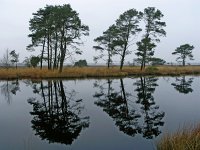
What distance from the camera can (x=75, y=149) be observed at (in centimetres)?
855

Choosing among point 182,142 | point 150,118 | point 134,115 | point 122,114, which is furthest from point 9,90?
point 182,142

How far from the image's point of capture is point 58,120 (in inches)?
498

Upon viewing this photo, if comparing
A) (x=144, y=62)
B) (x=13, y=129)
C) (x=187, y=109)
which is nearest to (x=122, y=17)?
(x=144, y=62)

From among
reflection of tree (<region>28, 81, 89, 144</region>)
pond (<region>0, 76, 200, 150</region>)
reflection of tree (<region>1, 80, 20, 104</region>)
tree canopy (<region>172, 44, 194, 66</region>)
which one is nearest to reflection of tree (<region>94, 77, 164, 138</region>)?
pond (<region>0, 76, 200, 150</region>)

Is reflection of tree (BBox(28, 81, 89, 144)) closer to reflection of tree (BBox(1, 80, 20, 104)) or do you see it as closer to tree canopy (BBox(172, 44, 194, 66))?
reflection of tree (BBox(1, 80, 20, 104))

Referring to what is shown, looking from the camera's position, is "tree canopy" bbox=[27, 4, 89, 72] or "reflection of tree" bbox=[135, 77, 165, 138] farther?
"tree canopy" bbox=[27, 4, 89, 72]

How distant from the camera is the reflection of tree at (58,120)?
1015 centimetres

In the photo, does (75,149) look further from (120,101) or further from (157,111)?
(120,101)

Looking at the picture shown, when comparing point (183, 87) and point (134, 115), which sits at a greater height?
point (183, 87)

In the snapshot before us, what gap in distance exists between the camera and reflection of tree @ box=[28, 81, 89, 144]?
10.1 meters

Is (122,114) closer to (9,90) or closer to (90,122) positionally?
(90,122)

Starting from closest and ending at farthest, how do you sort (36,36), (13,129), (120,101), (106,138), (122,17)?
1. (106,138)
2. (13,129)
3. (120,101)
4. (36,36)
5. (122,17)

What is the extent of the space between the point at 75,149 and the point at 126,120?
14.9ft

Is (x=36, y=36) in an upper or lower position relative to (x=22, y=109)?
upper
